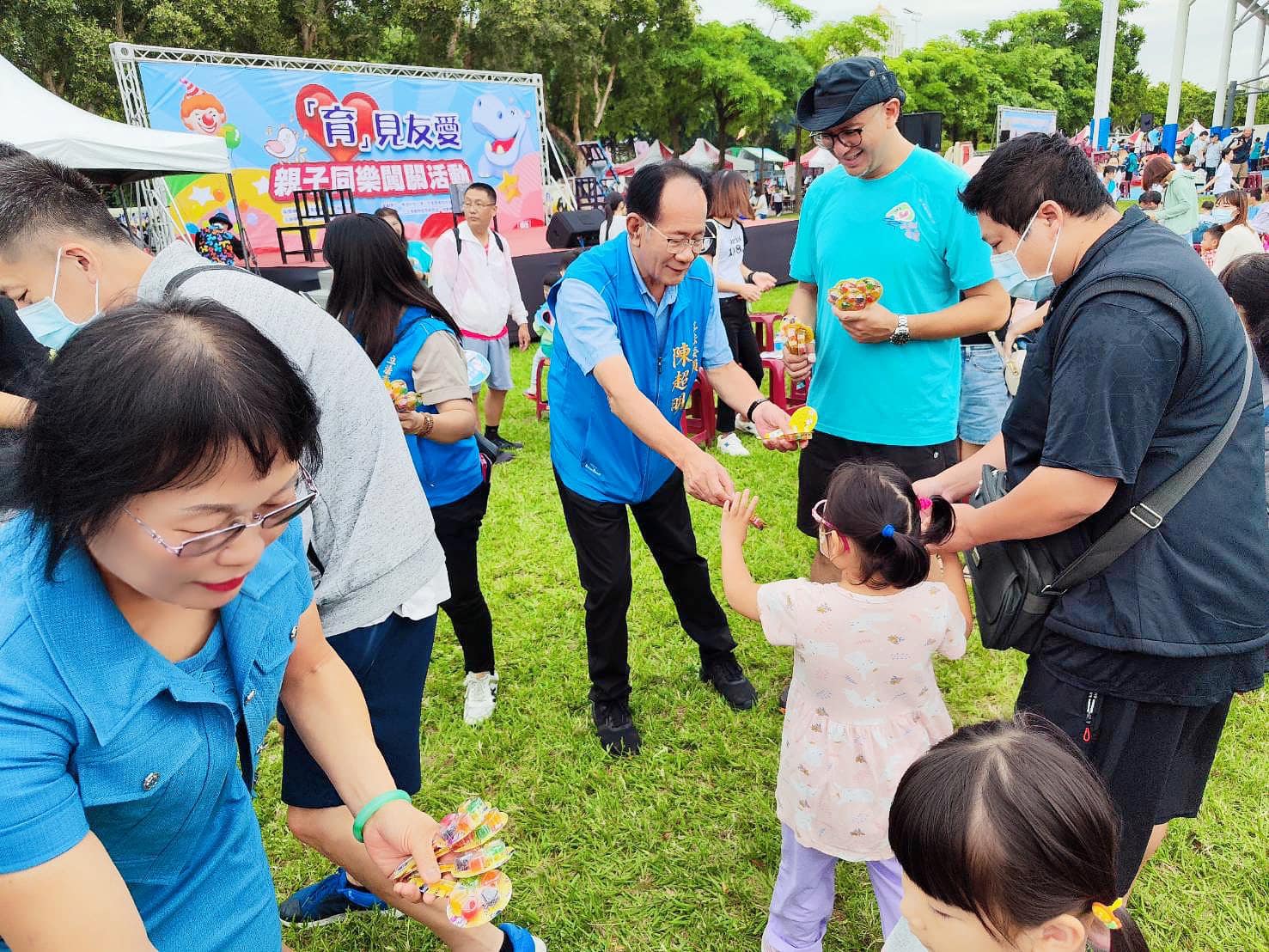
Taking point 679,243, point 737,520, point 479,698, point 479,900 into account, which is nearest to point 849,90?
point 679,243

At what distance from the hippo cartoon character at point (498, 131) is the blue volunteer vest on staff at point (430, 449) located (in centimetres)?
1509

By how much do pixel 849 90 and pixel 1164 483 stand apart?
5.42 feet

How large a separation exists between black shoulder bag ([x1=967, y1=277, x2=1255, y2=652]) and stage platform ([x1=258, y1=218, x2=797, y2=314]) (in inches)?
274

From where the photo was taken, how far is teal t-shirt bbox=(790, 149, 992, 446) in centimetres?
271

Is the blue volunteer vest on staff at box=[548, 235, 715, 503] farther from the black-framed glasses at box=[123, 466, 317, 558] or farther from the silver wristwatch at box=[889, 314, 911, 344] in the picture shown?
the black-framed glasses at box=[123, 466, 317, 558]

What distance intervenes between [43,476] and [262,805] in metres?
2.42

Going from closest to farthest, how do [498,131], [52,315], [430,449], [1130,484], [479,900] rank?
[479,900]
[1130,484]
[52,315]
[430,449]
[498,131]

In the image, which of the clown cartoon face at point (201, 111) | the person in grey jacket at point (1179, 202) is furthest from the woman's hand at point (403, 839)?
the clown cartoon face at point (201, 111)

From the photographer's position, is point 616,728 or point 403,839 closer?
point 403,839

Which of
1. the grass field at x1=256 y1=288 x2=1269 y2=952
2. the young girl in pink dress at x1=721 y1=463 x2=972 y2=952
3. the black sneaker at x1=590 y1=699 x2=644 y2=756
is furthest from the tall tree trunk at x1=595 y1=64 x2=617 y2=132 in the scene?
the young girl in pink dress at x1=721 y1=463 x2=972 y2=952

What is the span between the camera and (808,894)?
78.4 inches

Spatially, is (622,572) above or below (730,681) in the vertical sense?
above

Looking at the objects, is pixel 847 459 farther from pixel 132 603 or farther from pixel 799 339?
pixel 132 603

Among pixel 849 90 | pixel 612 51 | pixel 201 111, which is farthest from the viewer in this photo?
pixel 612 51
